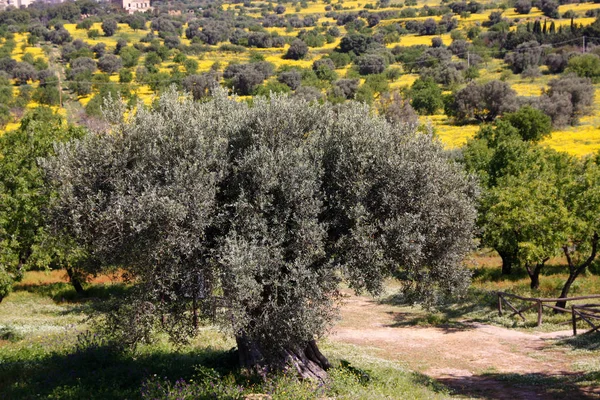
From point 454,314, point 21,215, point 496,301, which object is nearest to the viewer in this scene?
point 21,215

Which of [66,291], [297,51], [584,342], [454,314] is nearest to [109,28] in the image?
[297,51]

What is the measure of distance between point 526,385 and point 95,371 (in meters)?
15.3

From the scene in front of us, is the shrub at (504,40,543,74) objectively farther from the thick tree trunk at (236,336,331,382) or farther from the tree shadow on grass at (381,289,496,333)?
the thick tree trunk at (236,336,331,382)

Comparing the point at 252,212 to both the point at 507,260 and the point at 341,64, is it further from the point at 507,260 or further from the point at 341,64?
the point at 341,64

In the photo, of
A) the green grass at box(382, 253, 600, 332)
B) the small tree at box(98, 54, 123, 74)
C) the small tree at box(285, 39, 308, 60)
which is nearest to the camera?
the green grass at box(382, 253, 600, 332)

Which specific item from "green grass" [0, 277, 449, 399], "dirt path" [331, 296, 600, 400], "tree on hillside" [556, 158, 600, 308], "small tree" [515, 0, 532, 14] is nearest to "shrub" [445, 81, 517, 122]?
"tree on hillside" [556, 158, 600, 308]

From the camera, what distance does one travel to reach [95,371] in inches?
714

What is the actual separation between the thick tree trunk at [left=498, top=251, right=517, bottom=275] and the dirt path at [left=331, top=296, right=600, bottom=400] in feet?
34.4

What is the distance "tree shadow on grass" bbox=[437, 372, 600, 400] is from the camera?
1972 cm

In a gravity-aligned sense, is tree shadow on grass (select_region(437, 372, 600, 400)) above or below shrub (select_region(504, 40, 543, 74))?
below

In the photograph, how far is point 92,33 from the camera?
582ft

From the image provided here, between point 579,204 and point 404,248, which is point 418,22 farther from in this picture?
point 404,248

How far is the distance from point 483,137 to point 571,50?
3373 inches

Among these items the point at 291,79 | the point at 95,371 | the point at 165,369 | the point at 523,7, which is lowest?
the point at 165,369
